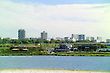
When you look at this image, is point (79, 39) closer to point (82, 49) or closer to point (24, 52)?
point (82, 49)

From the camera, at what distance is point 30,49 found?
94000mm

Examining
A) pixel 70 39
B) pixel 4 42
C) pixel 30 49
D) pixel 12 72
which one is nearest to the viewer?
pixel 12 72

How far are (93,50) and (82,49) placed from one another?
2693mm

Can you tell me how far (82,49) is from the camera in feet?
322

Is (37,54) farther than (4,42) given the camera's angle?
No

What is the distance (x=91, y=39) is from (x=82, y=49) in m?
40.5

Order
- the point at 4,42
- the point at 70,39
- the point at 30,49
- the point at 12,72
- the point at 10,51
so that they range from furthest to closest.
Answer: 1. the point at 70,39
2. the point at 4,42
3. the point at 30,49
4. the point at 10,51
5. the point at 12,72

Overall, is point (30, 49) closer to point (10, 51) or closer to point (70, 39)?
point (10, 51)

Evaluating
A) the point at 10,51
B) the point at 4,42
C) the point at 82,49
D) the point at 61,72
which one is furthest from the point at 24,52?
the point at 61,72

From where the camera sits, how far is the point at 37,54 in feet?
287

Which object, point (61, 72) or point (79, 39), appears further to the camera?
point (79, 39)

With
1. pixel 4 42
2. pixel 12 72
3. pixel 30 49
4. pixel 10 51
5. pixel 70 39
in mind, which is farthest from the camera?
pixel 70 39

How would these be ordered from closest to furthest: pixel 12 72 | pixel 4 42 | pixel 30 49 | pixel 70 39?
pixel 12 72
pixel 30 49
pixel 4 42
pixel 70 39

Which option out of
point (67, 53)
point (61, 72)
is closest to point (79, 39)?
point (67, 53)
